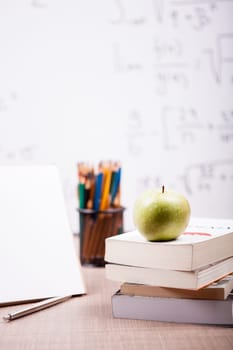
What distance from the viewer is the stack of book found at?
0.78 m

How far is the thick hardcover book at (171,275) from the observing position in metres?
0.77

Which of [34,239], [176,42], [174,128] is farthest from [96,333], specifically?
[176,42]

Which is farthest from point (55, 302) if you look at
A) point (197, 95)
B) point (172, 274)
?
point (197, 95)

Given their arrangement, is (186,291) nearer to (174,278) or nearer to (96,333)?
(174,278)

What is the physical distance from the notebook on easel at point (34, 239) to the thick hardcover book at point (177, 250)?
139mm

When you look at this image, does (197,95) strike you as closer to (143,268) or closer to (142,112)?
(142,112)

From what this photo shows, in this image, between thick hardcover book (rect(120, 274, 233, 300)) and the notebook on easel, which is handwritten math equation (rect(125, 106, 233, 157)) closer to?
the notebook on easel

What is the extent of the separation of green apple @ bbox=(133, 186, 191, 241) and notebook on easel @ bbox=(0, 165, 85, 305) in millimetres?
201

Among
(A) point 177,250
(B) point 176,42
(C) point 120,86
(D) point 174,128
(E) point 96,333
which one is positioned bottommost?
(E) point 96,333

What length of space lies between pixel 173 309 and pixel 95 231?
1.36 feet

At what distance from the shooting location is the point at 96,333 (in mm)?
759

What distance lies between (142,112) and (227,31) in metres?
0.46

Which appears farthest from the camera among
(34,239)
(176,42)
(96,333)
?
(176,42)

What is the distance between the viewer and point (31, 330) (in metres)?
0.77
